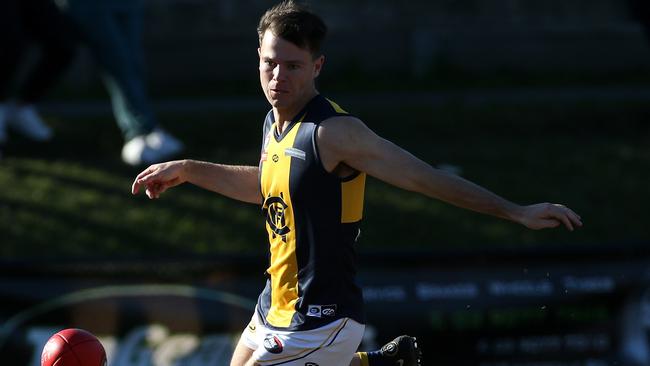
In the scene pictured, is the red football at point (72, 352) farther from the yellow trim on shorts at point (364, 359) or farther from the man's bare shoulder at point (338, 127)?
the man's bare shoulder at point (338, 127)

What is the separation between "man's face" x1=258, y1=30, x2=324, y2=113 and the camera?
443 centimetres

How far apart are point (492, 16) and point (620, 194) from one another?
372 cm

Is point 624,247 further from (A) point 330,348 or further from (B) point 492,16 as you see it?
(B) point 492,16

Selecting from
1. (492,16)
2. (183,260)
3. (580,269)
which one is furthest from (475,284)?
(492,16)

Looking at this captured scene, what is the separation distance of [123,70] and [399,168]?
5.60 meters

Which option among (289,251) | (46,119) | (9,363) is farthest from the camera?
(46,119)

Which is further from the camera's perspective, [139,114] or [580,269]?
[139,114]

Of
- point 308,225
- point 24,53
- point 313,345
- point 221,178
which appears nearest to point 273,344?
point 313,345

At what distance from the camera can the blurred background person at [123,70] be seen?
9484mm

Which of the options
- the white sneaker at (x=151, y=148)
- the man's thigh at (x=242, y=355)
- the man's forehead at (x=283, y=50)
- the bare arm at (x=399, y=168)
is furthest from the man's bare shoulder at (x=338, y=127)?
the white sneaker at (x=151, y=148)

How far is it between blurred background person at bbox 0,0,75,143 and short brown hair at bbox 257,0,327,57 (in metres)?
5.46

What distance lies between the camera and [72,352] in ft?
15.8

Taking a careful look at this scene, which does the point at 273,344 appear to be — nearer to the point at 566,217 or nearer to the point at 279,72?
the point at 279,72

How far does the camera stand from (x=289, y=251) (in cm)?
456
